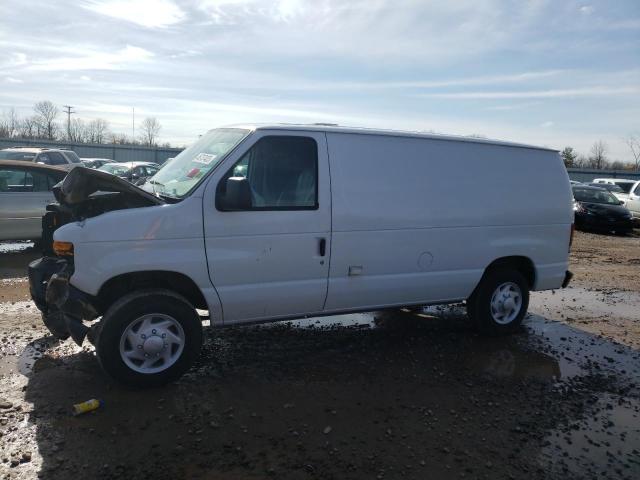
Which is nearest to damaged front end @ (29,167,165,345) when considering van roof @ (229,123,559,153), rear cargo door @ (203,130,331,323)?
rear cargo door @ (203,130,331,323)

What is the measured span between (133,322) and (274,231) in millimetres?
1338

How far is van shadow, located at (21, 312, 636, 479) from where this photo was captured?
10.8ft

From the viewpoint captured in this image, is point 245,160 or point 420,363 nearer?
point 245,160

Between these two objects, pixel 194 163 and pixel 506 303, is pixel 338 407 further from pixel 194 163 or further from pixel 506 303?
pixel 506 303

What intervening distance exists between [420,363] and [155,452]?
8.69 feet

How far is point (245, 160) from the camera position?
→ 4391mm

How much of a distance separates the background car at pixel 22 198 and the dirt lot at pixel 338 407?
318cm

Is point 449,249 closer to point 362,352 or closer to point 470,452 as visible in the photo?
point 362,352

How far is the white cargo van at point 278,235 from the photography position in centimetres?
406

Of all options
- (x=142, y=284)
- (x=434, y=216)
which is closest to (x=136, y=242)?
(x=142, y=284)

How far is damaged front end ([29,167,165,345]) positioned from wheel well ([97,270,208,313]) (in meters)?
0.10

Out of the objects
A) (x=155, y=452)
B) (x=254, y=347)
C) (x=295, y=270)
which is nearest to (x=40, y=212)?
(x=254, y=347)

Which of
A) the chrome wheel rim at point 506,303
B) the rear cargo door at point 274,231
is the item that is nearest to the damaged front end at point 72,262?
the rear cargo door at point 274,231

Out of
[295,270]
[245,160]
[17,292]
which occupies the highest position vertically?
[245,160]
